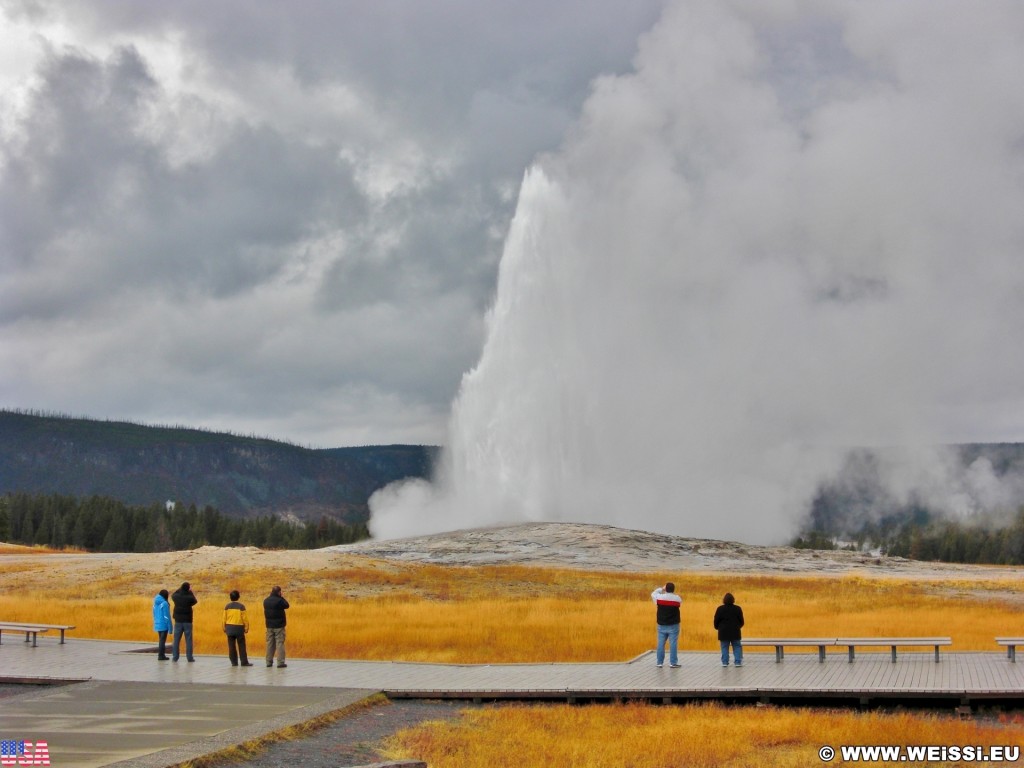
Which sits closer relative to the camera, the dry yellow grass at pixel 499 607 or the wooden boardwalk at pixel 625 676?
the wooden boardwalk at pixel 625 676

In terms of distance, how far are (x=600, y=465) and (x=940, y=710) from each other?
89.4 metres

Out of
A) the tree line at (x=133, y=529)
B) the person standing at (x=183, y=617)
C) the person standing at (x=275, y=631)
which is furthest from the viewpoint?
the tree line at (x=133, y=529)

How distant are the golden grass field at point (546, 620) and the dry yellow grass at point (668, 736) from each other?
1.6 inches

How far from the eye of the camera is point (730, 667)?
22.6 metres

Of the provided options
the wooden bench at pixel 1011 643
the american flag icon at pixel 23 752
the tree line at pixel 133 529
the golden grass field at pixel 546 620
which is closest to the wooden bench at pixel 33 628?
the golden grass field at pixel 546 620

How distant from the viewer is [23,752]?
1355 centimetres

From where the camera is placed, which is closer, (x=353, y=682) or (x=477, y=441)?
(x=353, y=682)

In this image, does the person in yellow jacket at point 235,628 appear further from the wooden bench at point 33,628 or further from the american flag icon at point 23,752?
the american flag icon at point 23,752

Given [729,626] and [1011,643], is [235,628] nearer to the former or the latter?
[729,626]

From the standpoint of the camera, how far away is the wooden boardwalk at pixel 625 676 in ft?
62.2

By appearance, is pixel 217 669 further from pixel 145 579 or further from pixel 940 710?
pixel 145 579

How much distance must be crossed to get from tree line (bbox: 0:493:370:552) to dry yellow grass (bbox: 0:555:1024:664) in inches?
2842

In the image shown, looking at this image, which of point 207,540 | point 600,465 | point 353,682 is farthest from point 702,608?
point 207,540

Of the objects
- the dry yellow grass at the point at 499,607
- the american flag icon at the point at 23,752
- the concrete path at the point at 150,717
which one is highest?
the american flag icon at the point at 23,752
